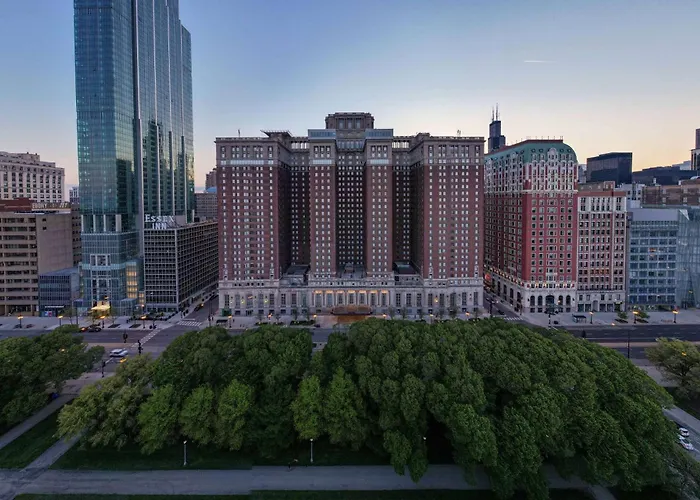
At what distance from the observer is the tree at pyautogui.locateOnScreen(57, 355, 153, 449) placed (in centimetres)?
4959

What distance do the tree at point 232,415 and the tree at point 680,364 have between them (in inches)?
2751

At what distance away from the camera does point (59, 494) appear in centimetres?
4606

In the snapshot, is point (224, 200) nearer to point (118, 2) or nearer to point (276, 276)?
point (276, 276)

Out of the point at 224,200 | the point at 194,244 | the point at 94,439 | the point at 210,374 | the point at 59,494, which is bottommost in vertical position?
the point at 59,494

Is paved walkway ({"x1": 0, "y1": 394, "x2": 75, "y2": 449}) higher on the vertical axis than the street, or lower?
lower

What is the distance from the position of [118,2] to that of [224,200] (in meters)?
74.6

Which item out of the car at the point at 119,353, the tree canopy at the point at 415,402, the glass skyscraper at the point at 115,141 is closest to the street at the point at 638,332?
the tree canopy at the point at 415,402

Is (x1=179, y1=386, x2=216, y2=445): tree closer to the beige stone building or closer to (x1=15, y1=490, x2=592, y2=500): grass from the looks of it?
(x1=15, y1=490, x2=592, y2=500): grass

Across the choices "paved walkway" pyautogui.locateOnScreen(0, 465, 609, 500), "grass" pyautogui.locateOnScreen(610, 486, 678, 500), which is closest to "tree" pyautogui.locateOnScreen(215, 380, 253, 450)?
"paved walkway" pyautogui.locateOnScreen(0, 465, 609, 500)

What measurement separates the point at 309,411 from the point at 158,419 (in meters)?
19.2

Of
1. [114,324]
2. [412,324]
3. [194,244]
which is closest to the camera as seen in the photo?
[412,324]

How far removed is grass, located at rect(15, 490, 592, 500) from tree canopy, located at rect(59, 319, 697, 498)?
3546 millimetres

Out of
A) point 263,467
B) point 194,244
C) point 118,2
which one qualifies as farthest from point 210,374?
point 118,2

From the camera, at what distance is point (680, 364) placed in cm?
6531
